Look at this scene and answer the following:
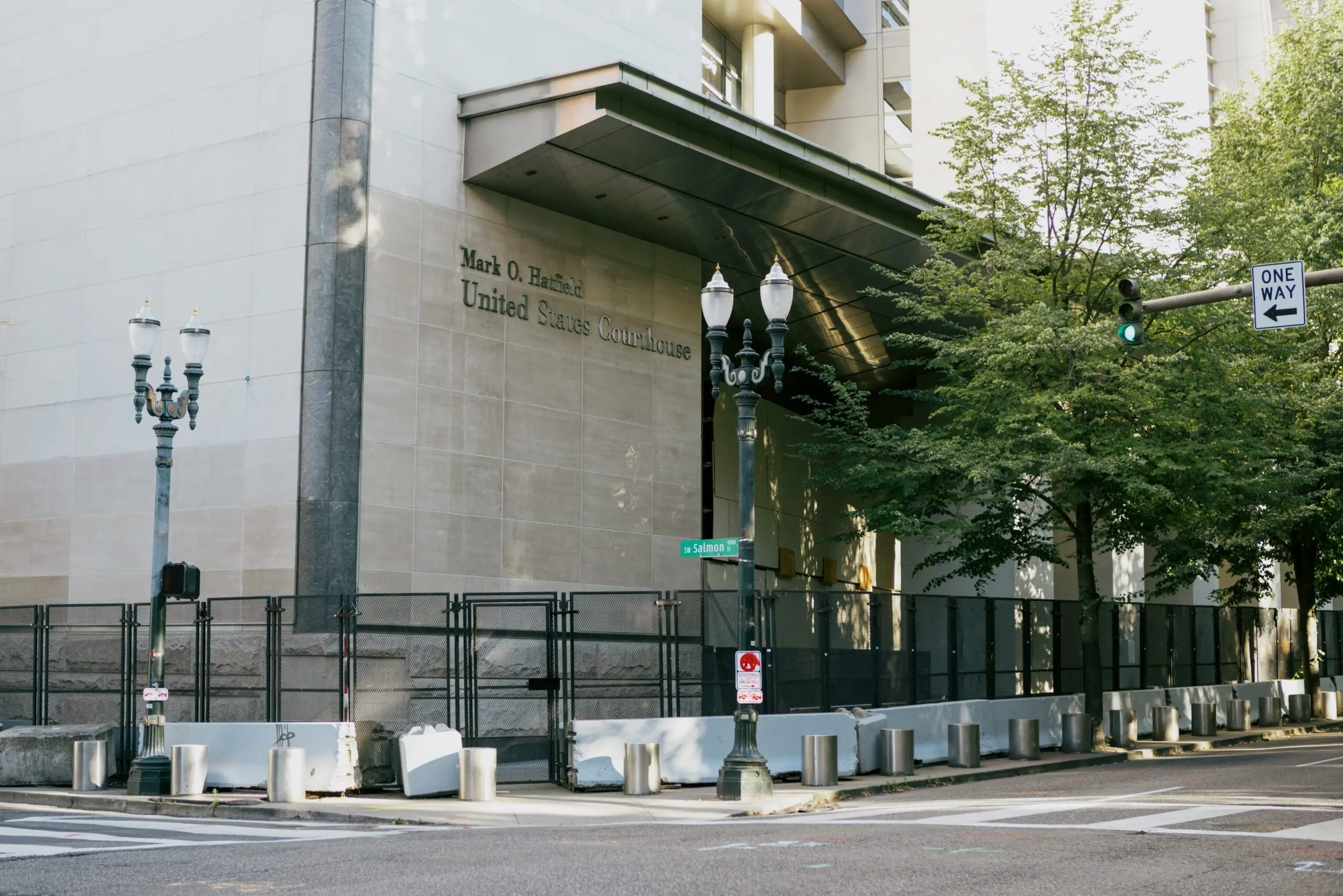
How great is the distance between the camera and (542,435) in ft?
94.1

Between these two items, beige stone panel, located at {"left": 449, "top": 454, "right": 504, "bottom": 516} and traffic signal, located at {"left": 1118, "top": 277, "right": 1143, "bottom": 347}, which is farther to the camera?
beige stone panel, located at {"left": 449, "top": 454, "right": 504, "bottom": 516}

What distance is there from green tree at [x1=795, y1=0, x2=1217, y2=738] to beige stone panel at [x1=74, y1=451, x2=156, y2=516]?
44.6 ft

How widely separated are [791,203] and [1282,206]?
504 inches

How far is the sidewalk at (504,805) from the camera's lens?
17.0 meters

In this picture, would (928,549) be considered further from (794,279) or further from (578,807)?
(578,807)

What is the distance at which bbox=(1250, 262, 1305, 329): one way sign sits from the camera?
55.8ft

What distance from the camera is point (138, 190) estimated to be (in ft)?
93.1

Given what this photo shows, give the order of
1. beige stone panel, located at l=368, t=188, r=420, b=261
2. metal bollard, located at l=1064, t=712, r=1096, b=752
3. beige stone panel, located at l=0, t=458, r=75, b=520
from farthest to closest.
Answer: beige stone panel, located at l=0, t=458, r=75, b=520 → metal bollard, located at l=1064, t=712, r=1096, b=752 → beige stone panel, located at l=368, t=188, r=420, b=261

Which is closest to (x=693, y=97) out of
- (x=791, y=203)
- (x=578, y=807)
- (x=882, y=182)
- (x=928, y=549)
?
(x=791, y=203)

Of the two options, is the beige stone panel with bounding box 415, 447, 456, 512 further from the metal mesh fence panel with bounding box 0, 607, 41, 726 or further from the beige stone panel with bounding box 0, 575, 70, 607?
the beige stone panel with bounding box 0, 575, 70, 607

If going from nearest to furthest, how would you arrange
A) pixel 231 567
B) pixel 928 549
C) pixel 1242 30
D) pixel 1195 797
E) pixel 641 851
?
pixel 641 851, pixel 1195 797, pixel 231 567, pixel 928 549, pixel 1242 30

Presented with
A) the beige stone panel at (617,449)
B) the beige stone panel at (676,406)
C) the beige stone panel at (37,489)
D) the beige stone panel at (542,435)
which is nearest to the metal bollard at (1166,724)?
the beige stone panel at (676,406)

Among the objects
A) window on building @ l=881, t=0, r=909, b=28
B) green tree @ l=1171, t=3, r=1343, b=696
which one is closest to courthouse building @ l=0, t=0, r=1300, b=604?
green tree @ l=1171, t=3, r=1343, b=696

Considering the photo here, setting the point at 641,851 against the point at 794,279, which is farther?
the point at 794,279
